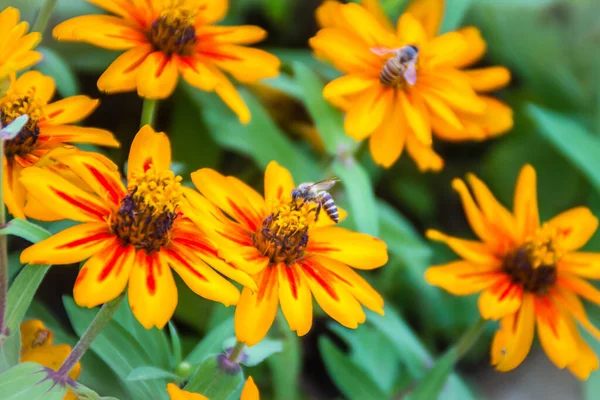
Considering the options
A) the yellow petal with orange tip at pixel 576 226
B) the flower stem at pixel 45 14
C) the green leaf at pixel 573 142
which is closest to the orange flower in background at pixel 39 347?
the flower stem at pixel 45 14

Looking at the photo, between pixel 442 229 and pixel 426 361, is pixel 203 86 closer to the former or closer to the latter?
pixel 426 361

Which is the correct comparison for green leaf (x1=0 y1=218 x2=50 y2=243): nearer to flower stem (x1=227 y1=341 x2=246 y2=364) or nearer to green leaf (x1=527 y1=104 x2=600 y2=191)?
flower stem (x1=227 y1=341 x2=246 y2=364)

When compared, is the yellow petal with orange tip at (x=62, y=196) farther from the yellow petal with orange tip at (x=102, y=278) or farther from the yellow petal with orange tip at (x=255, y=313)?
the yellow petal with orange tip at (x=255, y=313)

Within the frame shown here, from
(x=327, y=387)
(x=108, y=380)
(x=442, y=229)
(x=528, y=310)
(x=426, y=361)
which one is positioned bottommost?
(x=327, y=387)

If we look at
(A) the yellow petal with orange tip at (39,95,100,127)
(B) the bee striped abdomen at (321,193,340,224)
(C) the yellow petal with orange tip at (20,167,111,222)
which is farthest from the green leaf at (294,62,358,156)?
(C) the yellow petal with orange tip at (20,167,111,222)

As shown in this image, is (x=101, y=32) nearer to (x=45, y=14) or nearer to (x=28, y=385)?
(x=45, y=14)

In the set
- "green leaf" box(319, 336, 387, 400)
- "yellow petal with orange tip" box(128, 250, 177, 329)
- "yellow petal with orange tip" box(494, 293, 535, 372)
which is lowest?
"green leaf" box(319, 336, 387, 400)

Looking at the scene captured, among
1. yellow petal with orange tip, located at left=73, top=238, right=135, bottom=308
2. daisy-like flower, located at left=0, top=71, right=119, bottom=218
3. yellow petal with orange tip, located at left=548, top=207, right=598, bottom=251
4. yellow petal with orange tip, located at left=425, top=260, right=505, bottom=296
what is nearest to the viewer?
yellow petal with orange tip, located at left=73, top=238, right=135, bottom=308

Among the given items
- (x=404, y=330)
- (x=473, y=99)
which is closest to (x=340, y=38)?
(x=473, y=99)
